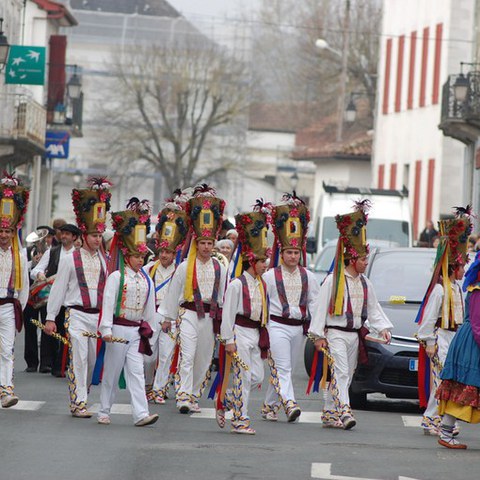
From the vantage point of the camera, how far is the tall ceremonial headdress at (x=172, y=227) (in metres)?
18.9

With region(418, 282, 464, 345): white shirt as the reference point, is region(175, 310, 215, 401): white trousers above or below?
below

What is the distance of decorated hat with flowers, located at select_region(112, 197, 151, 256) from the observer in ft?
50.2

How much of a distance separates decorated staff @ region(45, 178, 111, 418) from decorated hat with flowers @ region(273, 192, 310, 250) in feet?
5.12

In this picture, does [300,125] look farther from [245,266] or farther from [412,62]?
[245,266]

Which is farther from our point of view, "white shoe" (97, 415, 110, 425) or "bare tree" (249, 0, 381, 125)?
"bare tree" (249, 0, 381, 125)

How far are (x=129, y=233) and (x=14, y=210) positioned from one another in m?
1.86

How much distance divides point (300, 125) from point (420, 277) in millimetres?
80716

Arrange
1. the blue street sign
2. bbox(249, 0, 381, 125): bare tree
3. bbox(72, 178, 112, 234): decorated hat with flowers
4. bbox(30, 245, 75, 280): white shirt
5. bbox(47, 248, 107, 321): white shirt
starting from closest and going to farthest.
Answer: bbox(47, 248, 107, 321): white shirt
bbox(72, 178, 112, 234): decorated hat with flowers
bbox(30, 245, 75, 280): white shirt
the blue street sign
bbox(249, 0, 381, 125): bare tree

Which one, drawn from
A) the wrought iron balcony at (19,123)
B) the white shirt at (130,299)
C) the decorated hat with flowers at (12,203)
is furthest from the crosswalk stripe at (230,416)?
the wrought iron balcony at (19,123)

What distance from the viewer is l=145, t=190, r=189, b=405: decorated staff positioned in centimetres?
1788

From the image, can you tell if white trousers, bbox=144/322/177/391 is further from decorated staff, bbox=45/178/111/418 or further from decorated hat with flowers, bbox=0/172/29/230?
decorated hat with flowers, bbox=0/172/29/230

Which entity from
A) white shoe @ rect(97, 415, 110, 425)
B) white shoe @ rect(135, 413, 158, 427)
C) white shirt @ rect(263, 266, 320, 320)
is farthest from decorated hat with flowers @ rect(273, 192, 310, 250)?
white shoe @ rect(97, 415, 110, 425)

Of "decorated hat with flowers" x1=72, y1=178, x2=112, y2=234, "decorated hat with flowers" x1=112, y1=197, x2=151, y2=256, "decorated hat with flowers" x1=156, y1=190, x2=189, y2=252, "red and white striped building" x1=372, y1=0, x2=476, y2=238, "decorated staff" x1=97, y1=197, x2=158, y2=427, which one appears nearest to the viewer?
"decorated staff" x1=97, y1=197, x2=158, y2=427

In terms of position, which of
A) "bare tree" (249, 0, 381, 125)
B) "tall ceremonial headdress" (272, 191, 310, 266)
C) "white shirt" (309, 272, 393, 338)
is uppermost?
"bare tree" (249, 0, 381, 125)
